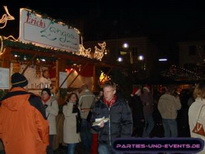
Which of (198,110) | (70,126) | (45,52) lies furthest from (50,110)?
(198,110)

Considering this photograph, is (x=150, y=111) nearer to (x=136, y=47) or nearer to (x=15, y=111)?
(x=15, y=111)

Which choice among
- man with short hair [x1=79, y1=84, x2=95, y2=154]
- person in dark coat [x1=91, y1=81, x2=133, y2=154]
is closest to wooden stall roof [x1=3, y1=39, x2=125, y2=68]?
man with short hair [x1=79, y1=84, x2=95, y2=154]

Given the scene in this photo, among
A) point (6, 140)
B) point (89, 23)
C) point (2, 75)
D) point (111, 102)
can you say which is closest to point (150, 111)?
point (2, 75)

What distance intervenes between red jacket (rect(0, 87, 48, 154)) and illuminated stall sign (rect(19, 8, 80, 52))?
17.6ft

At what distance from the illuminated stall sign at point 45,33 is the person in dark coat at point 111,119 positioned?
503cm

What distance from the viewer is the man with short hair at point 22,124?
415 centimetres

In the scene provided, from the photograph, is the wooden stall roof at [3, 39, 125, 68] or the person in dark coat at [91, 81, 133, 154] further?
the wooden stall roof at [3, 39, 125, 68]

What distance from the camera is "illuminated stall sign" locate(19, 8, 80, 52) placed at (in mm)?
9656

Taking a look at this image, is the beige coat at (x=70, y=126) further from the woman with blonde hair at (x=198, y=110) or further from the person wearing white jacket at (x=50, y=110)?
the woman with blonde hair at (x=198, y=110)

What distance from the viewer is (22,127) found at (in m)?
4.15

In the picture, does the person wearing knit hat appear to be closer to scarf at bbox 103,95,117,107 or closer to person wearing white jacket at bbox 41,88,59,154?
scarf at bbox 103,95,117,107

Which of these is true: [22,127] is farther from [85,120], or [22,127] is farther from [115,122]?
[85,120]

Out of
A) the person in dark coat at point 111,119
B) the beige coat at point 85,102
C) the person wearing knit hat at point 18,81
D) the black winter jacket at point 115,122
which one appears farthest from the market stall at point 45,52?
the black winter jacket at point 115,122

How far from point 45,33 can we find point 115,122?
6395mm
